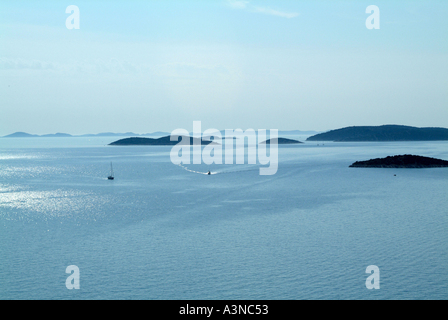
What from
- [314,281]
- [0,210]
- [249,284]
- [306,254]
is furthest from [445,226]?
[0,210]

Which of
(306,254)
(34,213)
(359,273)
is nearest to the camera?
(359,273)

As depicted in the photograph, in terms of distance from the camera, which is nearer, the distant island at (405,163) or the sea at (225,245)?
the sea at (225,245)

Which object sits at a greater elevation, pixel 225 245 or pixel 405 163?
pixel 405 163

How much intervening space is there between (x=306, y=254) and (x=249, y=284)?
555cm

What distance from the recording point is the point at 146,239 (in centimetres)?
2466

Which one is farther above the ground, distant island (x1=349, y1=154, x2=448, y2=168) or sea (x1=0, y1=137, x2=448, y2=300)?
distant island (x1=349, y1=154, x2=448, y2=168)

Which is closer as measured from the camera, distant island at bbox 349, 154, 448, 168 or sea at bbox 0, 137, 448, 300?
sea at bbox 0, 137, 448, 300

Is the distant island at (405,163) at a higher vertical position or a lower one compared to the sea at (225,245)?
higher

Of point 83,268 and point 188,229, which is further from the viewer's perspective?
point 188,229

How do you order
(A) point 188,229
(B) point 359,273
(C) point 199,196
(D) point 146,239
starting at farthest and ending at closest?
(C) point 199,196
(A) point 188,229
(D) point 146,239
(B) point 359,273

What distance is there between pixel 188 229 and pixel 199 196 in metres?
15.8

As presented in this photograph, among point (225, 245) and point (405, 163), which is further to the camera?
point (405, 163)
